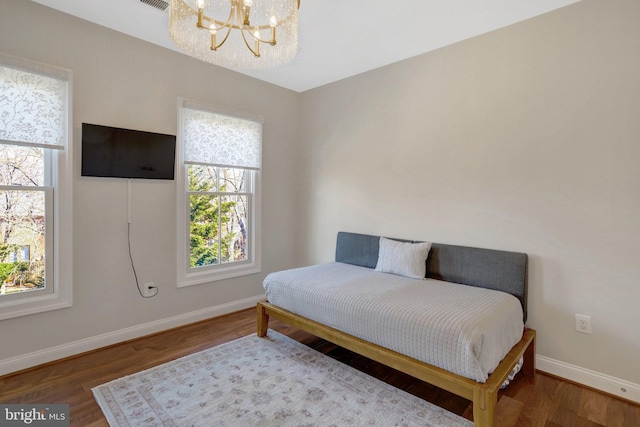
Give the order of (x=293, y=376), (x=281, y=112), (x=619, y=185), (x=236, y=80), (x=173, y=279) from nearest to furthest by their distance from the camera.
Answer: (x=619, y=185) → (x=293, y=376) → (x=173, y=279) → (x=236, y=80) → (x=281, y=112)

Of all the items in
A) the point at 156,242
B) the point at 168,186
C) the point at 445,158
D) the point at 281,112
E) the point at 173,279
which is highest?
the point at 281,112

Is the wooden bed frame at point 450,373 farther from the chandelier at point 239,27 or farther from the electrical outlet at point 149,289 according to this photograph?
the chandelier at point 239,27

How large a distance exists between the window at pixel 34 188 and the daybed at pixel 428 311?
1675 millimetres

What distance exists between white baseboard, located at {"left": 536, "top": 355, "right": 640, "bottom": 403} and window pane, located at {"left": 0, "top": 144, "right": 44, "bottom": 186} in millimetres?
4040

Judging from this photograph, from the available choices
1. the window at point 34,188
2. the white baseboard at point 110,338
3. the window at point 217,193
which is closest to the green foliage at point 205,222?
the window at point 217,193

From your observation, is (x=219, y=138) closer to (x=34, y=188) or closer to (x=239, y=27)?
(x=34, y=188)

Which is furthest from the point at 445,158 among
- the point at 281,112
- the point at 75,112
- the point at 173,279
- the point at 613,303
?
the point at 75,112

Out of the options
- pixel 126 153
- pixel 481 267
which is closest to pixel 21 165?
pixel 126 153

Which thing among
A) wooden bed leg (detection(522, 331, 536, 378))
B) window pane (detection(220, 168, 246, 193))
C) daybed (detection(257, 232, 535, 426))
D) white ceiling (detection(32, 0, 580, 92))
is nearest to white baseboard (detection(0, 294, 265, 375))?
daybed (detection(257, 232, 535, 426))

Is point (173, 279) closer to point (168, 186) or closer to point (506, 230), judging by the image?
point (168, 186)

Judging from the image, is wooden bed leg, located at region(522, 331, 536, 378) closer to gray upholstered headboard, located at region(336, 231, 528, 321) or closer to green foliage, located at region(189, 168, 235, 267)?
gray upholstered headboard, located at region(336, 231, 528, 321)

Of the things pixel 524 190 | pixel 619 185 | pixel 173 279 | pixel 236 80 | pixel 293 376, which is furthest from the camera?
pixel 236 80

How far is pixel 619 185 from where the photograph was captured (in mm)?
2096

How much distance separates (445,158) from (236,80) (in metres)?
2.35
